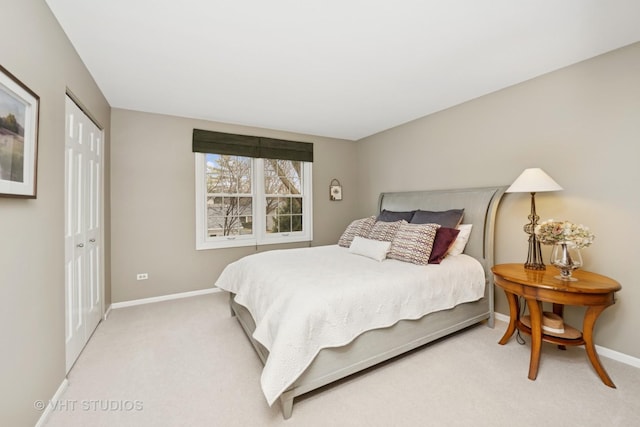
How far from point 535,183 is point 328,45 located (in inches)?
82.1

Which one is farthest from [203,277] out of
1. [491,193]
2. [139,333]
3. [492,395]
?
[491,193]

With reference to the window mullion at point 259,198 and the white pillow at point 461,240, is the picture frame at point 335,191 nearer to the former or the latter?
the window mullion at point 259,198

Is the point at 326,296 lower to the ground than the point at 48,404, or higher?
higher

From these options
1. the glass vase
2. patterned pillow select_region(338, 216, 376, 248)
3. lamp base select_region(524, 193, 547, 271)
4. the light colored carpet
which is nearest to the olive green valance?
patterned pillow select_region(338, 216, 376, 248)

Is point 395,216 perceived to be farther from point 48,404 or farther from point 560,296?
point 48,404

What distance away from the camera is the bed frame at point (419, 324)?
171cm

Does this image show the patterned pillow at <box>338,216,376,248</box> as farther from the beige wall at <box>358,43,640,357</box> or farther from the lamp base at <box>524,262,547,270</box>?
the lamp base at <box>524,262,547,270</box>

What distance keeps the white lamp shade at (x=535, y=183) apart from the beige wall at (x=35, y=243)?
11.2ft

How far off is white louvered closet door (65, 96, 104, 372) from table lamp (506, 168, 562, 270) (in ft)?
12.1

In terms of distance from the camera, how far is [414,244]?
2.58 metres

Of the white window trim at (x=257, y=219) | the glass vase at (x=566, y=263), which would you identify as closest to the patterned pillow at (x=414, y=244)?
the glass vase at (x=566, y=263)

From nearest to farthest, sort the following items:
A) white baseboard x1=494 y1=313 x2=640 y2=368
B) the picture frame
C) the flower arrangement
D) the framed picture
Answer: the framed picture, the flower arrangement, white baseboard x1=494 y1=313 x2=640 y2=368, the picture frame

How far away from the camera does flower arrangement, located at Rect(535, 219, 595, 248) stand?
192 centimetres

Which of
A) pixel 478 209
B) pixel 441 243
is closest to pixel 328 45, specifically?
pixel 441 243
